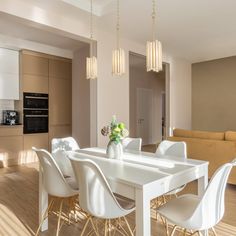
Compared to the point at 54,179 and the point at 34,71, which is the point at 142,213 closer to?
the point at 54,179

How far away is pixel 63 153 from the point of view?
7.93 feet

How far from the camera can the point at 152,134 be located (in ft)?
28.1

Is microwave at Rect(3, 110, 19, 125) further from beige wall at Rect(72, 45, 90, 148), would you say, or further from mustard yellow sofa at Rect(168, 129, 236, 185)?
mustard yellow sofa at Rect(168, 129, 236, 185)

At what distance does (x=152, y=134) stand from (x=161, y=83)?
210 cm

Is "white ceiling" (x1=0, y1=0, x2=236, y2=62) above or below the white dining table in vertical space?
above

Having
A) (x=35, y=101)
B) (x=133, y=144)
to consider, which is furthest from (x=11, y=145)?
(x=133, y=144)

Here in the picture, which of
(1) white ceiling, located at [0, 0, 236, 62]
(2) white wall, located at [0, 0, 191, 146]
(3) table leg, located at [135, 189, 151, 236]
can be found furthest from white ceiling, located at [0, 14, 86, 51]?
(3) table leg, located at [135, 189, 151, 236]

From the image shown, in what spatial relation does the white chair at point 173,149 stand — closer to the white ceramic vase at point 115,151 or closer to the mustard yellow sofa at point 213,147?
the white ceramic vase at point 115,151

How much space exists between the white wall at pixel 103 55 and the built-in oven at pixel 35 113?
1.99 metres

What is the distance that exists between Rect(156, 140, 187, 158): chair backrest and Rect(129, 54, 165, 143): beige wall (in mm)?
5060

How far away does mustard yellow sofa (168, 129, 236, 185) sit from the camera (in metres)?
3.37

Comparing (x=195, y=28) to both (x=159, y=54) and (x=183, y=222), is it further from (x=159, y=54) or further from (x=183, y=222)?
(x=183, y=222)

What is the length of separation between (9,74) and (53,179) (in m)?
3.99

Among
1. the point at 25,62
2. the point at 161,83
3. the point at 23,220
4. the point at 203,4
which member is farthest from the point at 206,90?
the point at 23,220
